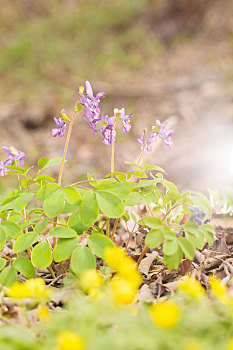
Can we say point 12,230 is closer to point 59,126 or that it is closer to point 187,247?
point 59,126

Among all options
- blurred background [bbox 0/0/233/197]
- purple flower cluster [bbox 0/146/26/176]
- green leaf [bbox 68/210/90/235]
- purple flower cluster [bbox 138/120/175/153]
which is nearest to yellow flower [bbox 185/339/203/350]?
green leaf [bbox 68/210/90/235]

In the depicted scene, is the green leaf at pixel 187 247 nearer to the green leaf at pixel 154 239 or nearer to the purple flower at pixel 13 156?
the green leaf at pixel 154 239

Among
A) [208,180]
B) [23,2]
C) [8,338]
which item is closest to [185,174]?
[208,180]

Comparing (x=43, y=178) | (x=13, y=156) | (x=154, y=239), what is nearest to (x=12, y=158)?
(x=13, y=156)

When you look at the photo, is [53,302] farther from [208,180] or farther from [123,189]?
[208,180]

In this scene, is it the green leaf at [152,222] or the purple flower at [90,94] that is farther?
the purple flower at [90,94]

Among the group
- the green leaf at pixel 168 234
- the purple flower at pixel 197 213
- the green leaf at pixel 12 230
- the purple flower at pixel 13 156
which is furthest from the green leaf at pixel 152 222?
the purple flower at pixel 13 156

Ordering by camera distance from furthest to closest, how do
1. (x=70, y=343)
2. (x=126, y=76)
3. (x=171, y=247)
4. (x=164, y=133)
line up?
1. (x=126, y=76)
2. (x=164, y=133)
3. (x=171, y=247)
4. (x=70, y=343)
